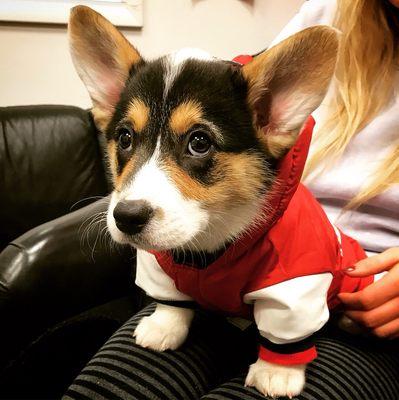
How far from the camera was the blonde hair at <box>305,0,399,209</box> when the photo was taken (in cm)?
118

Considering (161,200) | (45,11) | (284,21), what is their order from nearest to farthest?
(161,200) → (45,11) → (284,21)

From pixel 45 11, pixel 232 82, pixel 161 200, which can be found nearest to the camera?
pixel 161 200

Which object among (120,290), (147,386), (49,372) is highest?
(147,386)

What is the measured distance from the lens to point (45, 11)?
6.06 feet

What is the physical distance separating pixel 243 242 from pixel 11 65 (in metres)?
1.56

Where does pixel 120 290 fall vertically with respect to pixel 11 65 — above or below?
below

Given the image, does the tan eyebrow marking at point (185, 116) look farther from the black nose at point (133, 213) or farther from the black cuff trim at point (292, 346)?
the black cuff trim at point (292, 346)

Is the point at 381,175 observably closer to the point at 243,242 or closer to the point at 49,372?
the point at 243,242

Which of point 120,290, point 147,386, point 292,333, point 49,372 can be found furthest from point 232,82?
point 49,372

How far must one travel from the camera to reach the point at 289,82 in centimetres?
78

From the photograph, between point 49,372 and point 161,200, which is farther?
point 49,372

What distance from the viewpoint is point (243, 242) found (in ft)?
2.81

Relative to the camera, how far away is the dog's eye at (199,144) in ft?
2.53

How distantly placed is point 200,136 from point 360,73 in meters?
0.67
